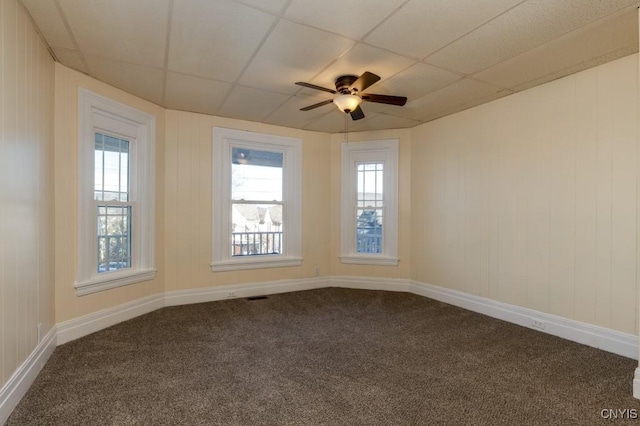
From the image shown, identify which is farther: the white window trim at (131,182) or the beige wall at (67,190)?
the white window trim at (131,182)

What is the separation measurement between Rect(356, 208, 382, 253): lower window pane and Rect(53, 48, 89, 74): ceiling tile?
381 cm

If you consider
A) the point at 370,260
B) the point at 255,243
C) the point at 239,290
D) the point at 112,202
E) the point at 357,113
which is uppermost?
the point at 357,113

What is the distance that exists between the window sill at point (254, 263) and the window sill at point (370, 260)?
0.78 m

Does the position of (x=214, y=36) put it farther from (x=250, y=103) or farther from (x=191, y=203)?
(x=191, y=203)

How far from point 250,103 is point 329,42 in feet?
5.44

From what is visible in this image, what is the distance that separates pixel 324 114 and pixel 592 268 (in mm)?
3276

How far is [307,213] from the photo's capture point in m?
5.12

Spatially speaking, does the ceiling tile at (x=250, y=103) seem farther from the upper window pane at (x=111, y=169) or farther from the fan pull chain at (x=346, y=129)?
the upper window pane at (x=111, y=169)

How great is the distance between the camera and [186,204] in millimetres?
4281

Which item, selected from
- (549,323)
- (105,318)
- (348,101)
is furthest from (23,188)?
(549,323)

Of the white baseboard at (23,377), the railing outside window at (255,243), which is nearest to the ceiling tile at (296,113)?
the railing outside window at (255,243)

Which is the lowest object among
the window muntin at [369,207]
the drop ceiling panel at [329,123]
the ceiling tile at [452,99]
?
the window muntin at [369,207]

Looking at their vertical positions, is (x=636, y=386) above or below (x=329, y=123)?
below

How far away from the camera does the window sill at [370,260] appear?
5008mm
